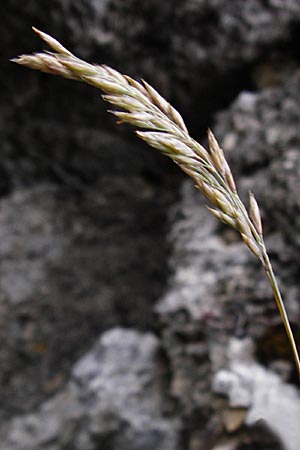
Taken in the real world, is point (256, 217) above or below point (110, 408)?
below

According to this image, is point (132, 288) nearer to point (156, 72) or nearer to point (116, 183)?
point (116, 183)

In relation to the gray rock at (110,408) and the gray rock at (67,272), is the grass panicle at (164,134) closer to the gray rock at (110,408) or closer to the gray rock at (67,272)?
the gray rock at (110,408)

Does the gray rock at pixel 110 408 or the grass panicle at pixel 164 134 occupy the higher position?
the gray rock at pixel 110 408

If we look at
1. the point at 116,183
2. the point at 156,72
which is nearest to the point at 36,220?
the point at 116,183

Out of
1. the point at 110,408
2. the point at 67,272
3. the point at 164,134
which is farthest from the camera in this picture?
the point at 67,272

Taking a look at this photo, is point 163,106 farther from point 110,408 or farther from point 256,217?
point 110,408

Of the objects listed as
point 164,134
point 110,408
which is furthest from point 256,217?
point 110,408

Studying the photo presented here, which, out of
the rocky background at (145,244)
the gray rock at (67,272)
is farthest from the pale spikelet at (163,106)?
the gray rock at (67,272)

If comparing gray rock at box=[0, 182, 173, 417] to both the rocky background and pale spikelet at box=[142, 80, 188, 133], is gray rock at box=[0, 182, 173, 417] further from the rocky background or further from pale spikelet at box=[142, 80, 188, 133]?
pale spikelet at box=[142, 80, 188, 133]
